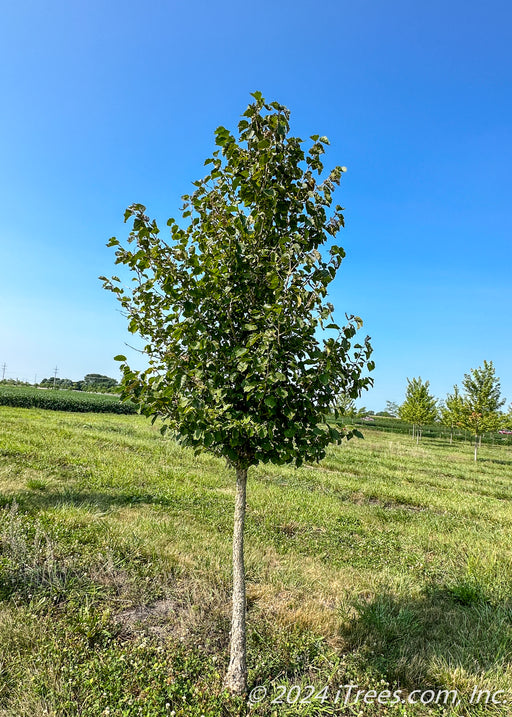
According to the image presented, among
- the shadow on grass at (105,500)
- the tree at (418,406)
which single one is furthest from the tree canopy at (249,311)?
the tree at (418,406)

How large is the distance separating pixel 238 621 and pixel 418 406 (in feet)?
130

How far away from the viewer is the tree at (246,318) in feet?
9.77

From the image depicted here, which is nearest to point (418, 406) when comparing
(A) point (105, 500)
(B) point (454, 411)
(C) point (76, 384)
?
(B) point (454, 411)

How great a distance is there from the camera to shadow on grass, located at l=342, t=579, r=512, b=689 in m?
3.43

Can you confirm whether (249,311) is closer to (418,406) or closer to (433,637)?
(433,637)

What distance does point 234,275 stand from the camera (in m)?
3.20

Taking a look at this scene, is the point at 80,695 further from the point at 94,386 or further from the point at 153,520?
the point at 94,386

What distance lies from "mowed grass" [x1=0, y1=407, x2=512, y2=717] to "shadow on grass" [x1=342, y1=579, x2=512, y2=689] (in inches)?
0.6

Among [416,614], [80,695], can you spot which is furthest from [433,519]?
[80,695]

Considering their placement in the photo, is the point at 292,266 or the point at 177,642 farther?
the point at 177,642

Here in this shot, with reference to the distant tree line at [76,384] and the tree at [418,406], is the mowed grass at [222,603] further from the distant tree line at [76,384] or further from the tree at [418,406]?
the distant tree line at [76,384]

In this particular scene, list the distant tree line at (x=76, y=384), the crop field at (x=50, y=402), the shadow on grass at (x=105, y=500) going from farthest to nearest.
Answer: the distant tree line at (x=76, y=384) < the crop field at (x=50, y=402) < the shadow on grass at (x=105, y=500)

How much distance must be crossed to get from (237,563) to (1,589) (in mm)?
2891

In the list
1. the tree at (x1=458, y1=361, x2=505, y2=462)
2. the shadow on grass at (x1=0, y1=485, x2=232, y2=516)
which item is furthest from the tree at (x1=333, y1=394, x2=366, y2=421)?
the tree at (x1=458, y1=361, x2=505, y2=462)
